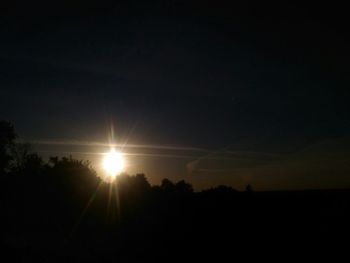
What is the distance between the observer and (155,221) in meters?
23.4

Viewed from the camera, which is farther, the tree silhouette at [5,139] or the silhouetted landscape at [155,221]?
the tree silhouette at [5,139]

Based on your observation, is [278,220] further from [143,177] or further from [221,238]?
[143,177]

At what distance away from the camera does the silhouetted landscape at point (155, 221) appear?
→ 15.3 meters

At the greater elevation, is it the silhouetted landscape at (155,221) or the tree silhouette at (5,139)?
the tree silhouette at (5,139)

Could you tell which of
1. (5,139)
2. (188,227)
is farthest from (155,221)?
(5,139)

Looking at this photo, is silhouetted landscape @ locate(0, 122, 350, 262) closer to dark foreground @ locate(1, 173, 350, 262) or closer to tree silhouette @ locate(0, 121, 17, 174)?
dark foreground @ locate(1, 173, 350, 262)

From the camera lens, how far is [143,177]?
38906mm

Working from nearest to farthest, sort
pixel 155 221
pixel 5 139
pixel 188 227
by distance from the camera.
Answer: pixel 188 227 < pixel 155 221 < pixel 5 139

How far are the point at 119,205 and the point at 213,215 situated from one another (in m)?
12.9

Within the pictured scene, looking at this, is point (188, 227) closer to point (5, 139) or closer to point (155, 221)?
point (155, 221)

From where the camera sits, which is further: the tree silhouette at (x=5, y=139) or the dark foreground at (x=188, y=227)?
the tree silhouette at (x=5, y=139)

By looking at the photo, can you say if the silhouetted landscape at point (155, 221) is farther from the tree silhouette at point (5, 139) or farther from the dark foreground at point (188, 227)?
the tree silhouette at point (5, 139)

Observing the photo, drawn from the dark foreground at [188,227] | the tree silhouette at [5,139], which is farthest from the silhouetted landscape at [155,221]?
the tree silhouette at [5,139]

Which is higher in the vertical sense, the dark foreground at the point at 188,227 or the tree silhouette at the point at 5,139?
the tree silhouette at the point at 5,139
